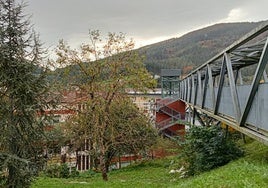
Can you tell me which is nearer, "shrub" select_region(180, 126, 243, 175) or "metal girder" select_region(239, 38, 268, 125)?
"metal girder" select_region(239, 38, 268, 125)

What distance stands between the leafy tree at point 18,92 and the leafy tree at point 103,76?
6.59 m

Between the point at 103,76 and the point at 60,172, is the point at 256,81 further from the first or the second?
the point at 60,172

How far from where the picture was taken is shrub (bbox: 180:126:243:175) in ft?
44.9

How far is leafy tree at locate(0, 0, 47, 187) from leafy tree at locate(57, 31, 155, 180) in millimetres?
6589

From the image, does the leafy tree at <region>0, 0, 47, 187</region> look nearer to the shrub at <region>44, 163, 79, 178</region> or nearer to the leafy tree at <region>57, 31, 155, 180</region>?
the leafy tree at <region>57, 31, 155, 180</region>

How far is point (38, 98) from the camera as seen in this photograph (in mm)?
12164

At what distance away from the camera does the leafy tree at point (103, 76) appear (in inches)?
746

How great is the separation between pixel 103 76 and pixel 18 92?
8.41m

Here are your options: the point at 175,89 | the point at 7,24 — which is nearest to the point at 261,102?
the point at 7,24

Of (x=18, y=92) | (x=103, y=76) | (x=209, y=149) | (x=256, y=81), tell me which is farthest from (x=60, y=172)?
(x=256, y=81)

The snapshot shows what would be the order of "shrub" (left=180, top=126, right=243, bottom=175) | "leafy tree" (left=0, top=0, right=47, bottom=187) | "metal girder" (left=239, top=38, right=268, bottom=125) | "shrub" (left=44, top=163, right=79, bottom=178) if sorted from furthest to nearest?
"shrub" (left=44, top=163, right=79, bottom=178) → "shrub" (left=180, top=126, right=243, bottom=175) → "leafy tree" (left=0, top=0, right=47, bottom=187) → "metal girder" (left=239, top=38, right=268, bottom=125)

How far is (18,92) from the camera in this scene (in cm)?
1166

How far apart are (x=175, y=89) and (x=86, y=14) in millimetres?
36282

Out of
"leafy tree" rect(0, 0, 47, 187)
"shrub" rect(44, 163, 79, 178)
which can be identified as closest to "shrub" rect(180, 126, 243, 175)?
"leafy tree" rect(0, 0, 47, 187)
